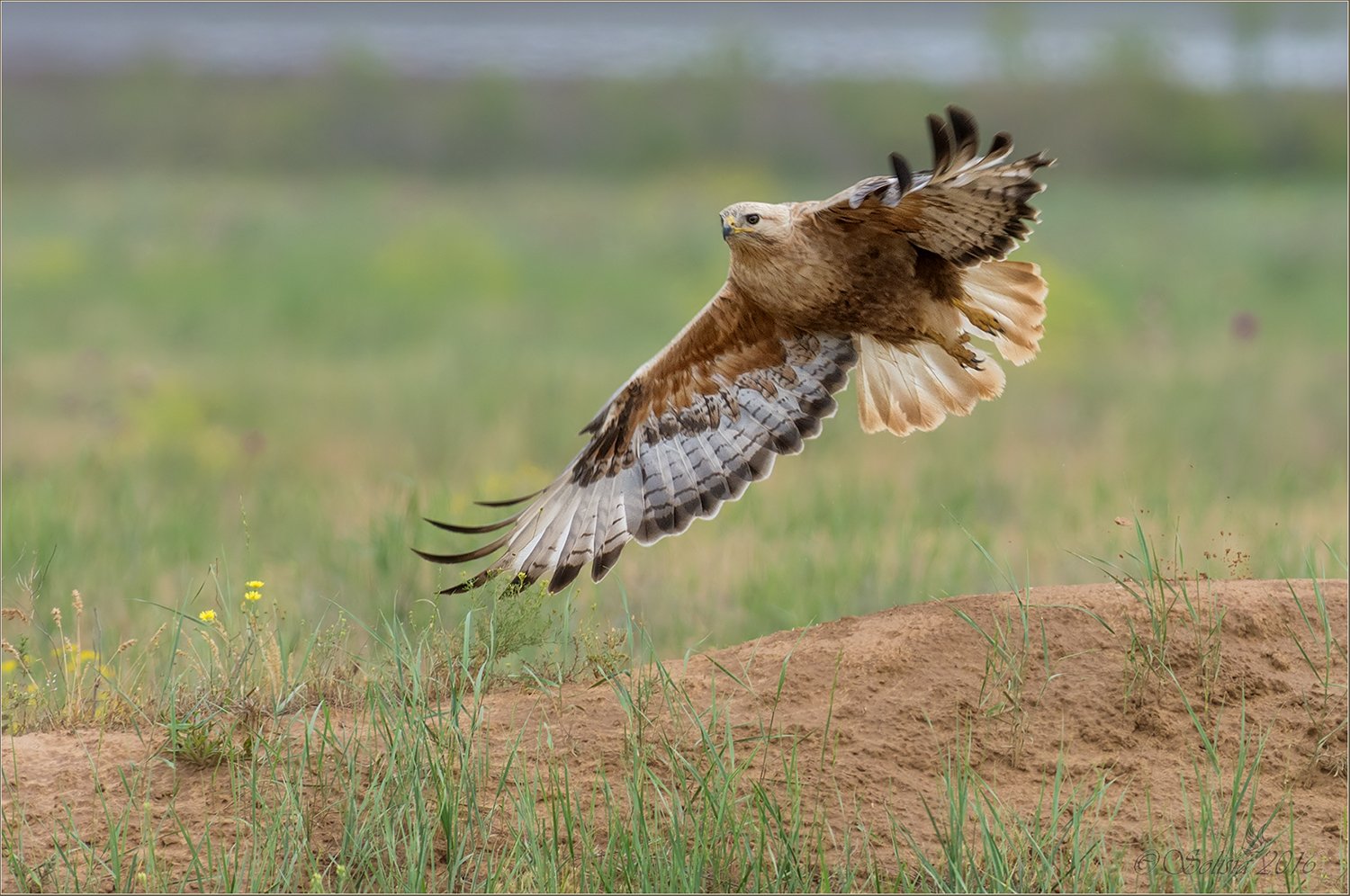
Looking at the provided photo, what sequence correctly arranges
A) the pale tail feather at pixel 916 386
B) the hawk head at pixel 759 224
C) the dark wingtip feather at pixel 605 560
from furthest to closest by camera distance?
the pale tail feather at pixel 916 386 < the hawk head at pixel 759 224 < the dark wingtip feather at pixel 605 560

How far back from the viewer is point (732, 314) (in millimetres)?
5734

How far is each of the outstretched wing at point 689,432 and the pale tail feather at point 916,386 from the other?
20 centimetres

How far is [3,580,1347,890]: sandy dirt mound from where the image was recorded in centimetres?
414

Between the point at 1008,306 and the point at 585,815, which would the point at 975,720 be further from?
the point at 1008,306

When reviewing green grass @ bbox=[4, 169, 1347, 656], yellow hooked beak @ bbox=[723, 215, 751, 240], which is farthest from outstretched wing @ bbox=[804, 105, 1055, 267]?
green grass @ bbox=[4, 169, 1347, 656]

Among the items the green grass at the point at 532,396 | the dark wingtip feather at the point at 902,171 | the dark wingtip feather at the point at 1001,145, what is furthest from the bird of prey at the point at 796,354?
the green grass at the point at 532,396

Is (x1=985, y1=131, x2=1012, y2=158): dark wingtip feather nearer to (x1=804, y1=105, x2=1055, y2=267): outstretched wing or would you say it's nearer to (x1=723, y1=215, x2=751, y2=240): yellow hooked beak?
(x1=804, y1=105, x2=1055, y2=267): outstretched wing

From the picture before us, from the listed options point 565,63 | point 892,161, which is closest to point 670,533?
point 892,161

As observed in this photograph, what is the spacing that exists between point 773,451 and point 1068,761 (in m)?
1.78

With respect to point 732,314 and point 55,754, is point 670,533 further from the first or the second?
point 55,754

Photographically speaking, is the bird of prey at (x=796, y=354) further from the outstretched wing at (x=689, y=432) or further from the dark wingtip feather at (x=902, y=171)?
the dark wingtip feather at (x=902, y=171)

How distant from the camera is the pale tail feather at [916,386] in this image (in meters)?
6.03

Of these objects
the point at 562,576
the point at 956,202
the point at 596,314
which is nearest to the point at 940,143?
the point at 956,202

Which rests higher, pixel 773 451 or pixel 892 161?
pixel 892 161
